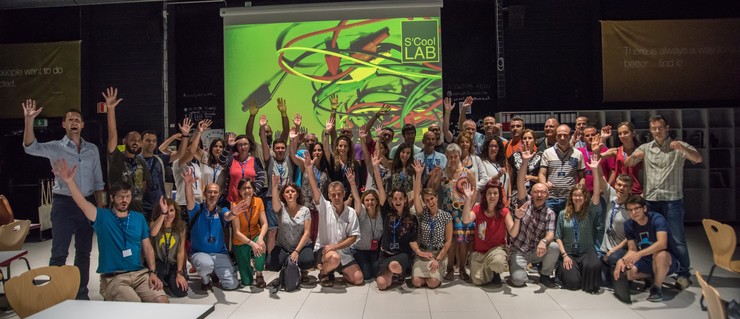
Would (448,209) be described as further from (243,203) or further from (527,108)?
(527,108)

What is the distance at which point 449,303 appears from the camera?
13.7 feet

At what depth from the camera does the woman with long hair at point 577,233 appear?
177 inches

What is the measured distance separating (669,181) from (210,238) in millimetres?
4245

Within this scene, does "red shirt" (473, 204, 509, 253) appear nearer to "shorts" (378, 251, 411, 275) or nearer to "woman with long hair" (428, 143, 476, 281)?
"woman with long hair" (428, 143, 476, 281)

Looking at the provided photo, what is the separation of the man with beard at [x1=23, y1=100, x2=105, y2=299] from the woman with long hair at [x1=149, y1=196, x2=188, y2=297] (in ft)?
1.80

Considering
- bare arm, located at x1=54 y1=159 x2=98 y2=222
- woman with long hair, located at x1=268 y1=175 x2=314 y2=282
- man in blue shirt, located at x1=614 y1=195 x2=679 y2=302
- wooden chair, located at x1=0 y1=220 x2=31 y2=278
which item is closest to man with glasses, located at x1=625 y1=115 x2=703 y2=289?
man in blue shirt, located at x1=614 y1=195 x2=679 y2=302

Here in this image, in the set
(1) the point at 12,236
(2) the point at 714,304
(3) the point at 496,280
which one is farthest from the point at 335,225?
(2) the point at 714,304

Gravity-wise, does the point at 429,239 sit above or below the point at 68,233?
below

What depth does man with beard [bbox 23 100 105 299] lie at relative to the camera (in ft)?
13.5

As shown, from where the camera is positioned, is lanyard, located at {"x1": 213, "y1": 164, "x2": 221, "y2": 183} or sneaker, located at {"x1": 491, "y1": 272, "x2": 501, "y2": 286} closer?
sneaker, located at {"x1": 491, "y1": 272, "x2": 501, "y2": 286}

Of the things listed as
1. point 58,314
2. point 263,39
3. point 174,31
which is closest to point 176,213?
point 58,314

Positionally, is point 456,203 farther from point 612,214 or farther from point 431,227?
point 612,214

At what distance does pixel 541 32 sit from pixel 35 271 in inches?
300

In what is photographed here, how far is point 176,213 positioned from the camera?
14.6ft
